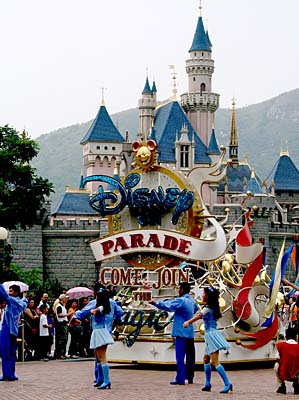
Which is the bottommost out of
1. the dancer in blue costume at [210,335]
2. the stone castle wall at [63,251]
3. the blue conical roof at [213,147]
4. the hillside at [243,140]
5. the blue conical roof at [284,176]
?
the dancer in blue costume at [210,335]

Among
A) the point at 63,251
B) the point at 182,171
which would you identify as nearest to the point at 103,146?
the point at 182,171

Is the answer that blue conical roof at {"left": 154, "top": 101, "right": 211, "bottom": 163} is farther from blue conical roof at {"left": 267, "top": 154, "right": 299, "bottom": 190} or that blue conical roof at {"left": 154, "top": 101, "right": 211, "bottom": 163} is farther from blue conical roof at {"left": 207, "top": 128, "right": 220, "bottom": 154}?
blue conical roof at {"left": 267, "top": 154, "right": 299, "bottom": 190}

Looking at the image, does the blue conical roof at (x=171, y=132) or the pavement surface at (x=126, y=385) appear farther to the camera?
the blue conical roof at (x=171, y=132)

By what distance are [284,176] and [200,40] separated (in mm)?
11306

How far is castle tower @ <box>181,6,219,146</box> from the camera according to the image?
66.2 metres

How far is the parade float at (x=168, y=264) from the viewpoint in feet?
49.3

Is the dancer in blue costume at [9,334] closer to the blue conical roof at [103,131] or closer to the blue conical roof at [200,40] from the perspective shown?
the blue conical roof at [103,131]

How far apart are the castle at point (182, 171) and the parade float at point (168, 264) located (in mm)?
25446

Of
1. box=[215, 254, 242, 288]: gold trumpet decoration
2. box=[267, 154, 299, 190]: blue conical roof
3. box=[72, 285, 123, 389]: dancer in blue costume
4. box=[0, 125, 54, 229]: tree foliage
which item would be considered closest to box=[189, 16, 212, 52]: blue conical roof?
box=[267, 154, 299, 190]: blue conical roof

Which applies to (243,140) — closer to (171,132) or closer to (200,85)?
(200,85)

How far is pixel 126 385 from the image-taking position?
40.0 feet

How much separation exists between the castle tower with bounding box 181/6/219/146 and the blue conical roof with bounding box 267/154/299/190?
520cm

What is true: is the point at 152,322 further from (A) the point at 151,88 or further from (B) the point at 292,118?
(B) the point at 292,118

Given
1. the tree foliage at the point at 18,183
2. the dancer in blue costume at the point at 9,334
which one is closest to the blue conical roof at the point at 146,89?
the tree foliage at the point at 18,183
